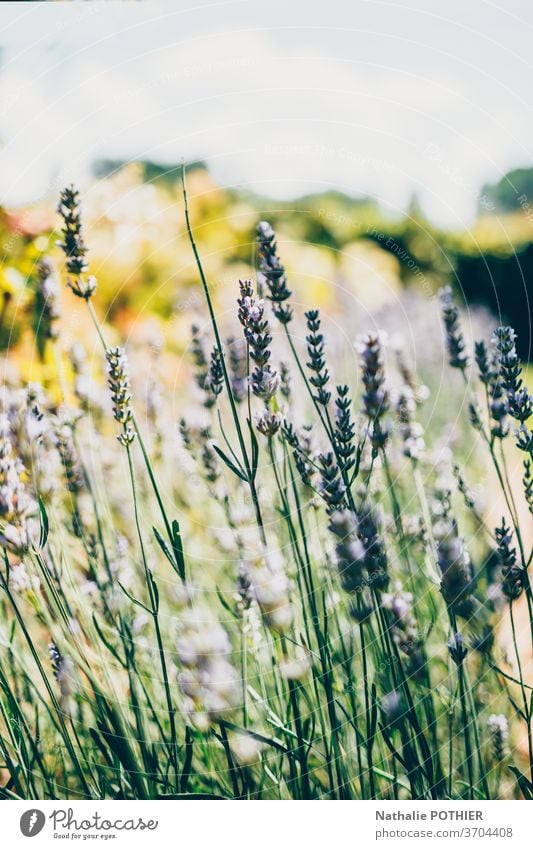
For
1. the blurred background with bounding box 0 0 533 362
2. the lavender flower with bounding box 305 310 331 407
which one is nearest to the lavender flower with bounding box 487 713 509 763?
the lavender flower with bounding box 305 310 331 407

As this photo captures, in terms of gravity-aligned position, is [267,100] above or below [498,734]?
above

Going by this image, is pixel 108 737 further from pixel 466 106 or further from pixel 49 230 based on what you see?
pixel 466 106

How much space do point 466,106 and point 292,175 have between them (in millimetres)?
250

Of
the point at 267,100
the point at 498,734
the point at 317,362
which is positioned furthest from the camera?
the point at 267,100

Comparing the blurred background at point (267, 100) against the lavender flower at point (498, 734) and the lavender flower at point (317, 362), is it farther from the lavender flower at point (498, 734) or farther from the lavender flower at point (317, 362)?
the lavender flower at point (498, 734)

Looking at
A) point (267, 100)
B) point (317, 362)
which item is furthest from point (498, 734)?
point (267, 100)

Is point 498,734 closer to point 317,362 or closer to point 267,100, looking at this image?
point 317,362

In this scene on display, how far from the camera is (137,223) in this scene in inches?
49.9
